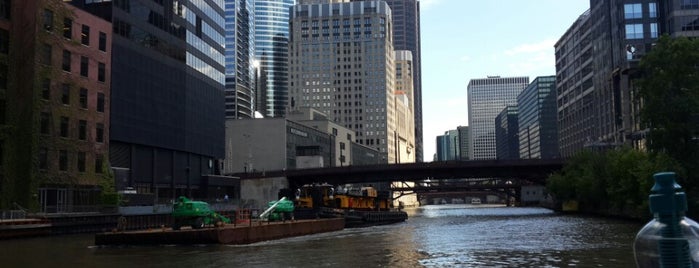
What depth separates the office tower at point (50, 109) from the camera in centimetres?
7131

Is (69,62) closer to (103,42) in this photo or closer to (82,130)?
(82,130)

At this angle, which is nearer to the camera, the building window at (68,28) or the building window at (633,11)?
the building window at (68,28)

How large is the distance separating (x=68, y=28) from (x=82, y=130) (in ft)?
38.8

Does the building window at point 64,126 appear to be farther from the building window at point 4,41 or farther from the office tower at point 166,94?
the office tower at point 166,94

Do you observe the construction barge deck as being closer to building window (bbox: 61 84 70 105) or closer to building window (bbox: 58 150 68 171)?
building window (bbox: 58 150 68 171)

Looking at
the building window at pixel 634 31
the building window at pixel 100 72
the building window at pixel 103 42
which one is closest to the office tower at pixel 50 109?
the building window at pixel 100 72

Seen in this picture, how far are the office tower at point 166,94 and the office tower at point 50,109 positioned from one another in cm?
718

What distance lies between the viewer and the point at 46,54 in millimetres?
74375

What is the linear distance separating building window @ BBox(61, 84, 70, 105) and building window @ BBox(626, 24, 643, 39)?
112938 mm

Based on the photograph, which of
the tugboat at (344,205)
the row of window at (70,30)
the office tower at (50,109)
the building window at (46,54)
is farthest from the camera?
the tugboat at (344,205)

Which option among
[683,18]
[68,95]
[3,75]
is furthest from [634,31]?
[3,75]

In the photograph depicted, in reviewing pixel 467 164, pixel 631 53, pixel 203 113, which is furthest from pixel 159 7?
pixel 631 53

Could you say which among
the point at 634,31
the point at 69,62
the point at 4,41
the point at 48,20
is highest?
the point at 634,31

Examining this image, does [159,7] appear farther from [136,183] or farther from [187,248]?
[187,248]
